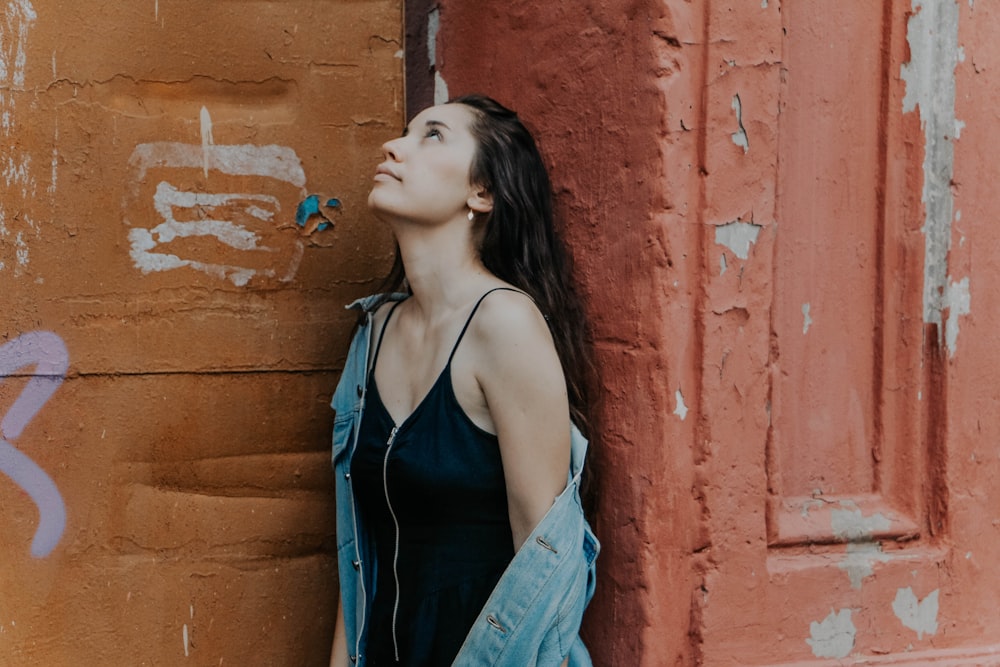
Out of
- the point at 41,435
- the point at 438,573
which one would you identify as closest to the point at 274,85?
the point at 41,435

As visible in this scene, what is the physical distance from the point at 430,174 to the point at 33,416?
43.9 inches

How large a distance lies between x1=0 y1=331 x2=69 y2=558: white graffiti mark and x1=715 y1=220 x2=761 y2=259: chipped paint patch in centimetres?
158

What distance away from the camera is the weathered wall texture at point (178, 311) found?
8.95 ft

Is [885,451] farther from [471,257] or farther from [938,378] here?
[471,257]

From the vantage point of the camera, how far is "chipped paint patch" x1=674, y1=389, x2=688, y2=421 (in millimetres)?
2497

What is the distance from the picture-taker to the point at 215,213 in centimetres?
290

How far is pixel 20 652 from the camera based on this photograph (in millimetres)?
2721

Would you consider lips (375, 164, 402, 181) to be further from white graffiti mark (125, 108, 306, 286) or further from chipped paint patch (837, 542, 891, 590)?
chipped paint patch (837, 542, 891, 590)

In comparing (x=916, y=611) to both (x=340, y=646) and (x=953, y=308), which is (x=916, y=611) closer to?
(x=953, y=308)

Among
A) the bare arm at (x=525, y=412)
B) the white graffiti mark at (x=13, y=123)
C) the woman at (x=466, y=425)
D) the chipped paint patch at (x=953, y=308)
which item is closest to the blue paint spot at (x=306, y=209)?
the woman at (x=466, y=425)

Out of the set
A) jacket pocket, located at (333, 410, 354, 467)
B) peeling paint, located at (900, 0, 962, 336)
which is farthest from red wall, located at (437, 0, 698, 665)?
peeling paint, located at (900, 0, 962, 336)

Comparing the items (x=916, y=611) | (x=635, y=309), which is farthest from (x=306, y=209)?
(x=916, y=611)

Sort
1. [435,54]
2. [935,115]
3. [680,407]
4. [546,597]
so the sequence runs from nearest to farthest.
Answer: [546,597] < [680,407] < [935,115] < [435,54]

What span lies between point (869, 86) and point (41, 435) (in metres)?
2.19
